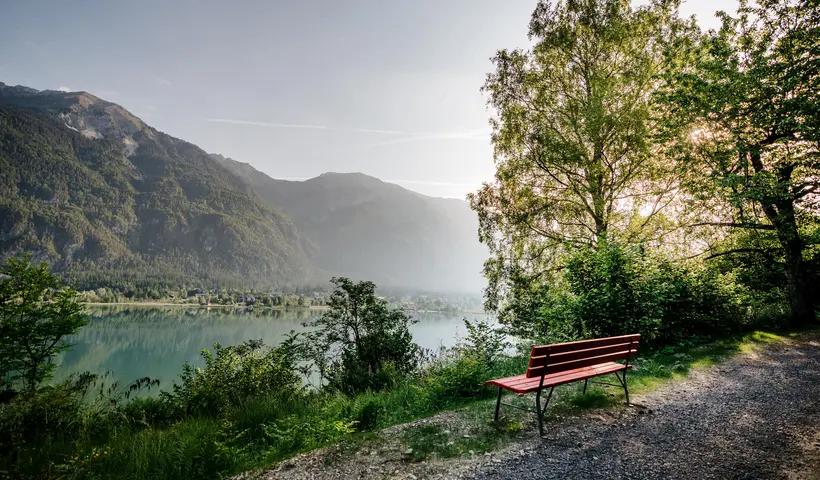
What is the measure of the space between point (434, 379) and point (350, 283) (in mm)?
9944

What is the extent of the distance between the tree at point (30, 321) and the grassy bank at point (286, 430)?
16.3 ft

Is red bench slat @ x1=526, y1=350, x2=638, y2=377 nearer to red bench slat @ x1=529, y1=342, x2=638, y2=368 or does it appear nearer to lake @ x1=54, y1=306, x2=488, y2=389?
red bench slat @ x1=529, y1=342, x2=638, y2=368

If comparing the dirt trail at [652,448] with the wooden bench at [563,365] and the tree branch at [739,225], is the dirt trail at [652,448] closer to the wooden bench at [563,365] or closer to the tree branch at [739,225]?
the wooden bench at [563,365]

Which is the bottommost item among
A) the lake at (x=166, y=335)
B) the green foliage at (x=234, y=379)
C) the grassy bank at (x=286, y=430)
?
the lake at (x=166, y=335)

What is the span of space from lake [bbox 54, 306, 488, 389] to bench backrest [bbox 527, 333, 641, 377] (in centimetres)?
2968

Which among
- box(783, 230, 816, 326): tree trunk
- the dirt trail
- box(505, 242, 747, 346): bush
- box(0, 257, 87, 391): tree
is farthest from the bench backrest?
box(0, 257, 87, 391): tree

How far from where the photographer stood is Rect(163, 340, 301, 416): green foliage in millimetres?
10023

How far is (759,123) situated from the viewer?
1053cm

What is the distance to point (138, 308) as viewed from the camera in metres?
137

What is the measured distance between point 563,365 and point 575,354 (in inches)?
12.5

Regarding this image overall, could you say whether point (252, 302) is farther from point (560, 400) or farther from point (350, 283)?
point (560, 400)

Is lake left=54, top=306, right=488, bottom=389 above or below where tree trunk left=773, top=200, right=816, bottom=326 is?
below

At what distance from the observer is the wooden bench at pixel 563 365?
4.84 meters

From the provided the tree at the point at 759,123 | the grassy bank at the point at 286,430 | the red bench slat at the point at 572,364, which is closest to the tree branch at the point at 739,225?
the tree at the point at 759,123
